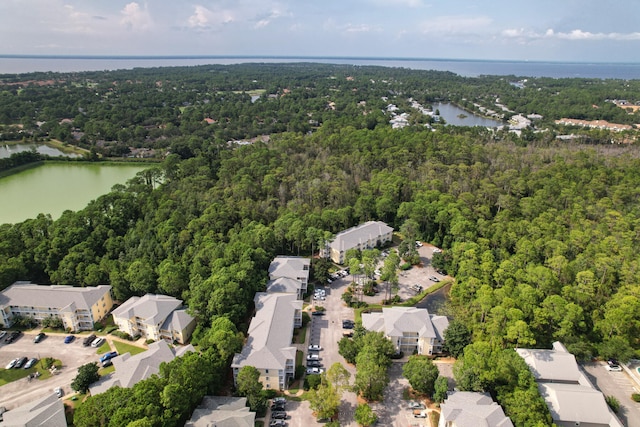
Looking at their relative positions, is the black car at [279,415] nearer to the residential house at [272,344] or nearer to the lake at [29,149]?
the residential house at [272,344]

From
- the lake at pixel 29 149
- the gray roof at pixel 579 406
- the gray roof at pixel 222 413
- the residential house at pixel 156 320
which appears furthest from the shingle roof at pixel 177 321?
the lake at pixel 29 149

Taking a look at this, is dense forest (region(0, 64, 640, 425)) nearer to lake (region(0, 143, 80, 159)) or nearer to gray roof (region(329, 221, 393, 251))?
gray roof (region(329, 221, 393, 251))

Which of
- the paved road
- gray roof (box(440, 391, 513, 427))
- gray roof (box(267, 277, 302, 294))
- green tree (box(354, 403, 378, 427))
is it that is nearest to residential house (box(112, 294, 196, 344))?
gray roof (box(267, 277, 302, 294))

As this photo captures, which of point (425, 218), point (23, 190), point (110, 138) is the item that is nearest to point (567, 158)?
point (425, 218)

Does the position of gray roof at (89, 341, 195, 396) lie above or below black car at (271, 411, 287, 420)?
A: above

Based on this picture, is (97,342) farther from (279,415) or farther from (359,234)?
(359,234)

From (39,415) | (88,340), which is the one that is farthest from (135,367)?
(88,340)
